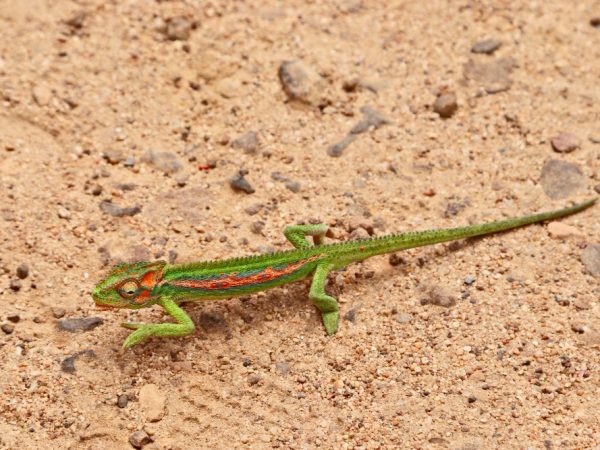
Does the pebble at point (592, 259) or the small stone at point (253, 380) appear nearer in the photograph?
the small stone at point (253, 380)

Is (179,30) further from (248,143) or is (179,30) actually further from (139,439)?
(139,439)

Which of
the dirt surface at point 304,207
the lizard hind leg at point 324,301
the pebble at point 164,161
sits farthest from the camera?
the pebble at point 164,161

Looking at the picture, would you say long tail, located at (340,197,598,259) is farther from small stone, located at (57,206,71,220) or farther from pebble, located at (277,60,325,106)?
small stone, located at (57,206,71,220)

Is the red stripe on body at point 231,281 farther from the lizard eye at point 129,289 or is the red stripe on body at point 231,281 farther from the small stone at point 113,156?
the small stone at point 113,156

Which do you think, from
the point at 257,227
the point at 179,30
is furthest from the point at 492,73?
the point at 179,30

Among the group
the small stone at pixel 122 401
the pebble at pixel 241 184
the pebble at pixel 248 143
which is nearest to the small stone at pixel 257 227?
the pebble at pixel 241 184
